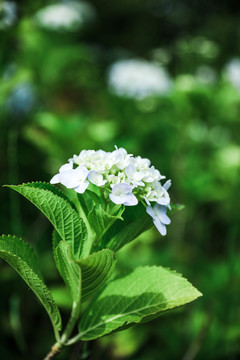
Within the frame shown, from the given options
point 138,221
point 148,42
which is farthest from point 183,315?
point 148,42

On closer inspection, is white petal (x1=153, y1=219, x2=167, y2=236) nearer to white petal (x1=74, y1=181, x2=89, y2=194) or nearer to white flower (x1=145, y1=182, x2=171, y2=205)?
white flower (x1=145, y1=182, x2=171, y2=205)

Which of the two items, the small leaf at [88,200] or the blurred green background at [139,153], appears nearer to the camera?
the small leaf at [88,200]

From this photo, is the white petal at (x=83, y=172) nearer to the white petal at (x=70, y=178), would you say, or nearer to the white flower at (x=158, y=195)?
the white petal at (x=70, y=178)

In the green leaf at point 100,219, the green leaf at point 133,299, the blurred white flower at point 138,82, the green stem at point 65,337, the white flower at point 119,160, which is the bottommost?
the green stem at point 65,337

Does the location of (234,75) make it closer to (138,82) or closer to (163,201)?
(138,82)

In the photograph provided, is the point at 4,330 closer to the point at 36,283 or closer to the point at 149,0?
the point at 36,283

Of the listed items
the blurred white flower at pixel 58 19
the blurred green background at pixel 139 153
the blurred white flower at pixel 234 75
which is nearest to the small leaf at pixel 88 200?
the blurred green background at pixel 139 153

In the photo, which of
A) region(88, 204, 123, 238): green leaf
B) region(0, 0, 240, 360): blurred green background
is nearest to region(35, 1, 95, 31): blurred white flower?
region(0, 0, 240, 360): blurred green background
